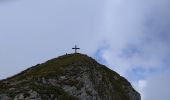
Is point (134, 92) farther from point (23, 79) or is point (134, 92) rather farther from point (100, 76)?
point (23, 79)

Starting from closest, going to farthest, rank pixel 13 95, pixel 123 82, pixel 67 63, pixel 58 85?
1. pixel 13 95
2. pixel 58 85
3. pixel 67 63
4. pixel 123 82

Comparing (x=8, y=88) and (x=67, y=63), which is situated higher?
(x=67, y=63)

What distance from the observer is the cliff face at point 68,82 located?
5570cm

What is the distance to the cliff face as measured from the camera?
55.7 meters

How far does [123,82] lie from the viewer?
78.4m

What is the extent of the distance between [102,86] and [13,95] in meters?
19.6

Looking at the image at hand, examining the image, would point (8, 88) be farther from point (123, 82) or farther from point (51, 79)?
point (123, 82)

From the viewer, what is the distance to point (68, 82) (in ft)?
209

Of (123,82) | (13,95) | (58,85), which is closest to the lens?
(13,95)

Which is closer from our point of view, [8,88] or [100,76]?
[8,88]

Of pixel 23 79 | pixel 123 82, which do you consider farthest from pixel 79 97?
pixel 123 82

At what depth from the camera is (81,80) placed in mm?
65375

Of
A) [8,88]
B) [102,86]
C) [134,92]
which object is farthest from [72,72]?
[134,92]

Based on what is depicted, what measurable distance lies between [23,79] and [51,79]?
379cm
